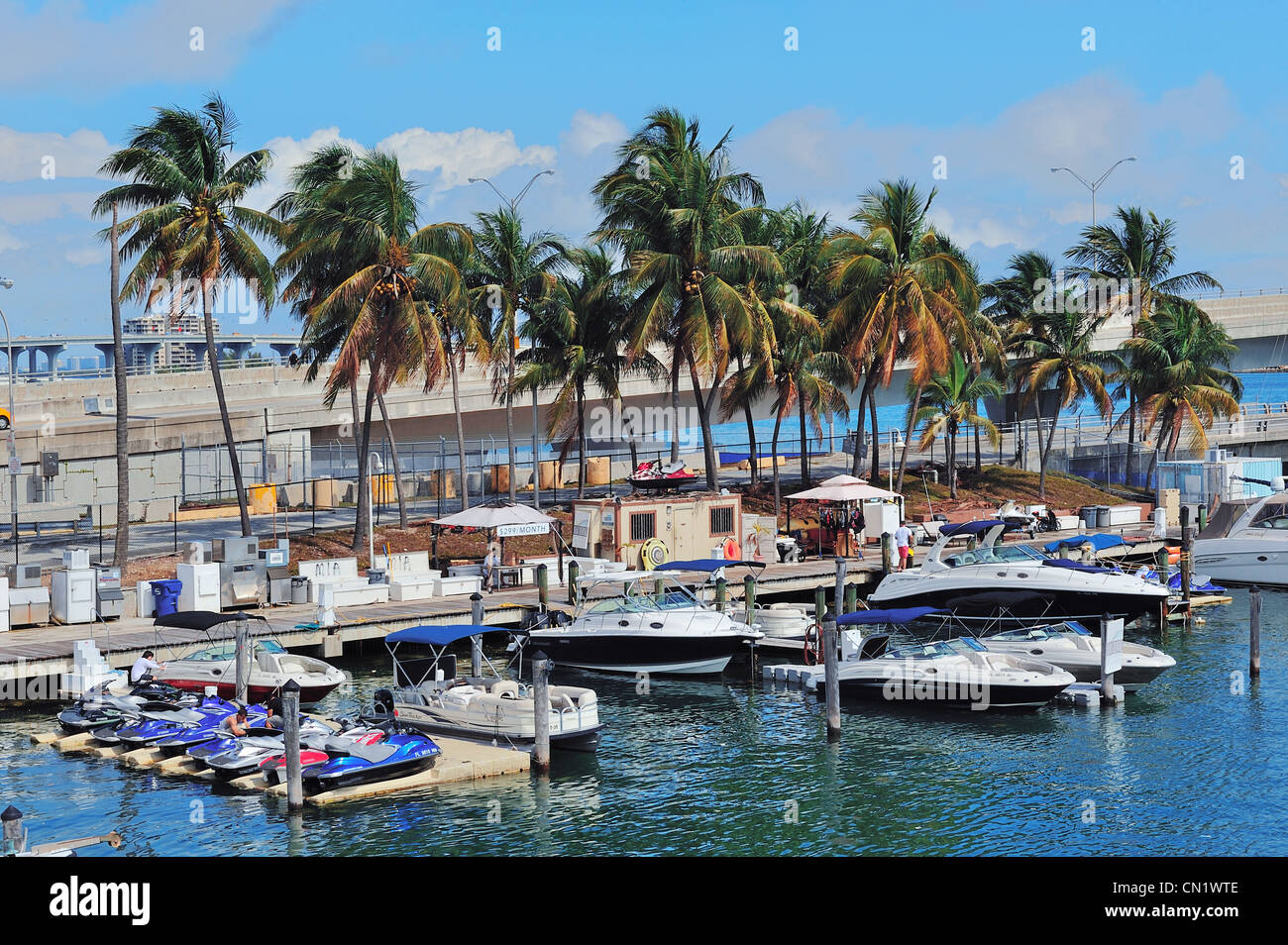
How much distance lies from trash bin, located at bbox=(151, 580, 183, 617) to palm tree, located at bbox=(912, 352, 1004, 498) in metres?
33.2

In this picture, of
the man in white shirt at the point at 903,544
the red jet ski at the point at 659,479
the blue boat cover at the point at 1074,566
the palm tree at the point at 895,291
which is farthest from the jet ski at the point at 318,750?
the palm tree at the point at 895,291

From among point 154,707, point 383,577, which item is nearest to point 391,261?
point 383,577

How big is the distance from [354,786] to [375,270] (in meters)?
22.8

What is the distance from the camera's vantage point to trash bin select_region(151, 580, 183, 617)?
3525 cm

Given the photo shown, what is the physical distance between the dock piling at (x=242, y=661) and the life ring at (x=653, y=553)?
1538 cm

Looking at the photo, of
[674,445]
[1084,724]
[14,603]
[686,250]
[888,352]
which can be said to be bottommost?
[1084,724]

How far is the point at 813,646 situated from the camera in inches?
1350

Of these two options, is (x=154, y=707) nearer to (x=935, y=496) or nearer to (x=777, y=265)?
(x=777, y=265)

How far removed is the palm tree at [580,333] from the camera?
171ft

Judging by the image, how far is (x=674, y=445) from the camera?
55344mm

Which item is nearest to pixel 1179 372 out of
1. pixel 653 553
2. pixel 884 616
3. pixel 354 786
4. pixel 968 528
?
pixel 968 528

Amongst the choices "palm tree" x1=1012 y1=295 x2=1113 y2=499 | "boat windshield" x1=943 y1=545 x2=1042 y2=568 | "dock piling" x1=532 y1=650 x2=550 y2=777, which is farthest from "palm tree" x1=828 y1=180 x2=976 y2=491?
"dock piling" x1=532 y1=650 x2=550 y2=777

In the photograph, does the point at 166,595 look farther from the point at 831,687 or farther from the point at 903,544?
the point at 903,544
